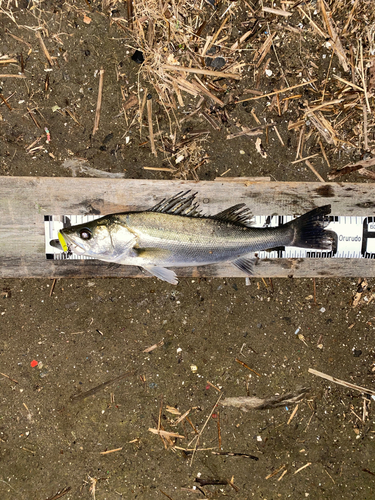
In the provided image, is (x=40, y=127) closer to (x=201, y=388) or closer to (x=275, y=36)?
(x=275, y=36)

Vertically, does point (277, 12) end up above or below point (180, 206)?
above

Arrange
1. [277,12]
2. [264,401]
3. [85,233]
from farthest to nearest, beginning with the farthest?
[264,401]
[277,12]
[85,233]

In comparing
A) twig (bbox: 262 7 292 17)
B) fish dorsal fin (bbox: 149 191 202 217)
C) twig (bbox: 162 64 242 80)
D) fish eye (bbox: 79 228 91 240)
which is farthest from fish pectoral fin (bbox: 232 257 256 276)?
twig (bbox: 262 7 292 17)

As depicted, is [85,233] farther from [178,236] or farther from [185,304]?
[185,304]

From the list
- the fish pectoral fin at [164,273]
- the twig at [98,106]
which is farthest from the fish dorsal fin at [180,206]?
the twig at [98,106]

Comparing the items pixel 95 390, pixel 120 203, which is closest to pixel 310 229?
pixel 120 203

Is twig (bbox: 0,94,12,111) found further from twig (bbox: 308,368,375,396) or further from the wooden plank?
twig (bbox: 308,368,375,396)
